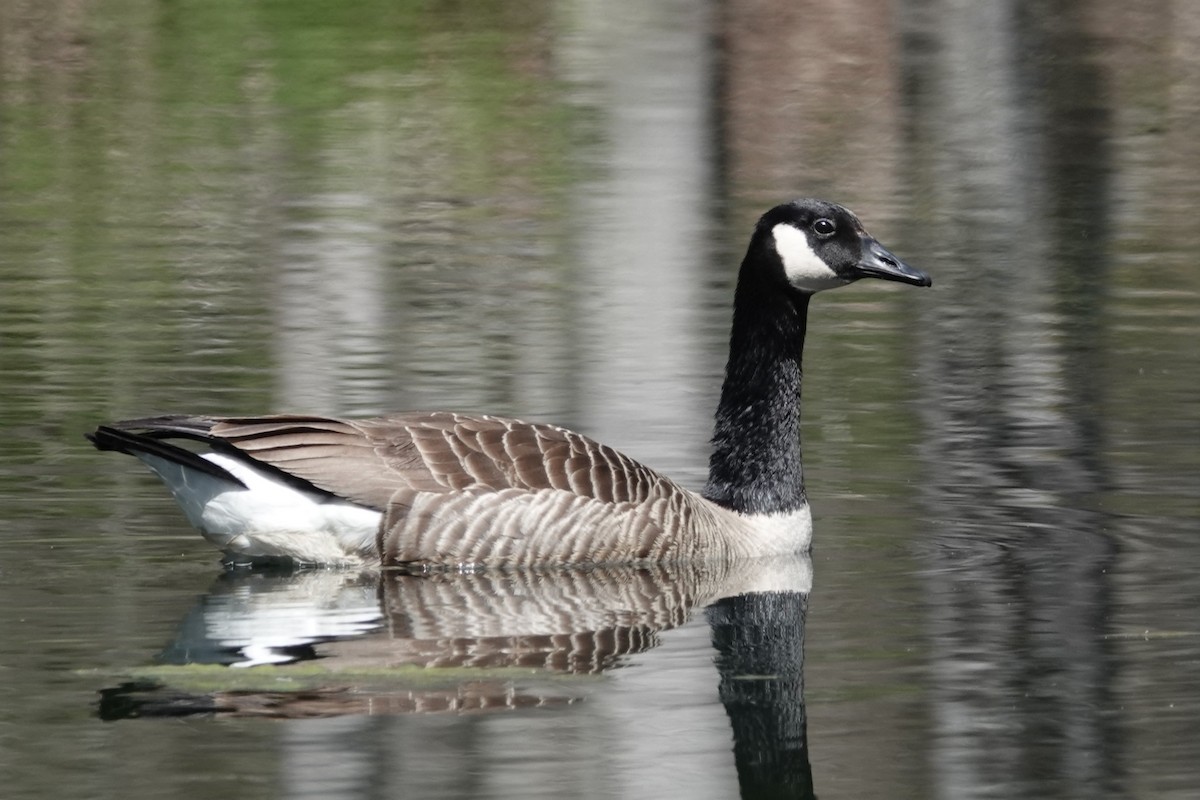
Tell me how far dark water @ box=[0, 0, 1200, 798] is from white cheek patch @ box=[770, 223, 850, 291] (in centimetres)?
130

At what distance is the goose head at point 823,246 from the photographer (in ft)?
38.7

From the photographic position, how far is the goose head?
11.8 meters

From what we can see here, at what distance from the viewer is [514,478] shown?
11.1 m

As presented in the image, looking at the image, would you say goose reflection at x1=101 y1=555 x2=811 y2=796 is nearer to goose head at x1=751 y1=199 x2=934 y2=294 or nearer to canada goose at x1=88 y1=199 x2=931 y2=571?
canada goose at x1=88 y1=199 x2=931 y2=571

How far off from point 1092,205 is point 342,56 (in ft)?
53.0

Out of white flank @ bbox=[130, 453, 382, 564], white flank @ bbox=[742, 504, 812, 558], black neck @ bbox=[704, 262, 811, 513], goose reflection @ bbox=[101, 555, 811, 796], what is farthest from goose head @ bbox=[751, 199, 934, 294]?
white flank @ bbox=[130, 453, 382, 564]

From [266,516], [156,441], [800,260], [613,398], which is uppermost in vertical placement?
[800,260]

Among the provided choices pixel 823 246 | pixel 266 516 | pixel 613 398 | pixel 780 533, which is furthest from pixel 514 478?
pixel 613 398

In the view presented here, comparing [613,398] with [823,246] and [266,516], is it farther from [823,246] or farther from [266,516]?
[266,516]

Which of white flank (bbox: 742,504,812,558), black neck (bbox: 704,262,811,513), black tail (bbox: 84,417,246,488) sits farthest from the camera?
black neck (bbox: 704,262,811,513)

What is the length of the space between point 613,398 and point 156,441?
502cm

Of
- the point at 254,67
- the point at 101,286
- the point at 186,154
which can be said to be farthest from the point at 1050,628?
the point at 254,67

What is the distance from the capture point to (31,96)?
105ft

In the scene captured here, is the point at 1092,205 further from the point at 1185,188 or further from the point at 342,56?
the point at 342,56
